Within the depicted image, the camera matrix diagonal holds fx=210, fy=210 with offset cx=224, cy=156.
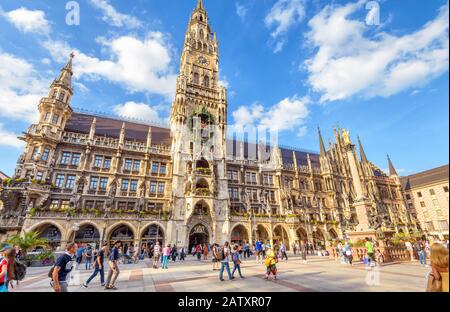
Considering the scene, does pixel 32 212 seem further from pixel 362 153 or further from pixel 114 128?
pixel 362 153

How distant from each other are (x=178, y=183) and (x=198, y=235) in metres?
8.19

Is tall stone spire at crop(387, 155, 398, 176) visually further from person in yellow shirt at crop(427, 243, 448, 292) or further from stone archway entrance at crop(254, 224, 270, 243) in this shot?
person in yellow shirt at crop(427, 243, 448, 292)

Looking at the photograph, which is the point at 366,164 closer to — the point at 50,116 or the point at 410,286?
the point at 410,286

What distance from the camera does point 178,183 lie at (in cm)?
3039

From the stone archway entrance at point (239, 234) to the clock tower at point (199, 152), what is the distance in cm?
298

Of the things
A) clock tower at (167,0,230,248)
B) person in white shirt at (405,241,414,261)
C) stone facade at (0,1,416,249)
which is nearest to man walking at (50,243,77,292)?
stone facade at (0,1,416,249)

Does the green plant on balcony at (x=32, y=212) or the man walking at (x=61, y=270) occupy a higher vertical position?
the green plant on balcony at (x=32, y=212)

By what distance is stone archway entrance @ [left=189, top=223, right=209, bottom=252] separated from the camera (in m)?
29.6

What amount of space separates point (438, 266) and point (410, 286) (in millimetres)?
5587

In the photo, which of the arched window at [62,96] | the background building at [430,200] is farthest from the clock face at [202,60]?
the background building at [430,200]

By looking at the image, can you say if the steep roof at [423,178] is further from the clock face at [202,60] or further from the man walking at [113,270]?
the man walking at [113,270]

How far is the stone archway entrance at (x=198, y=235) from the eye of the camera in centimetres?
2962
